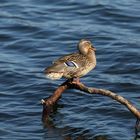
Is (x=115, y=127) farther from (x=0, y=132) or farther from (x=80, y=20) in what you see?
(x=80, y=20)

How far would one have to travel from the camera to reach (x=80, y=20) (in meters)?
23.8

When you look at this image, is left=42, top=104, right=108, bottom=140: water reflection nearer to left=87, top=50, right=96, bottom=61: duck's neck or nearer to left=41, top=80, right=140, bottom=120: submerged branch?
left=41, top=80, right=140, bottom=120: submerged branch

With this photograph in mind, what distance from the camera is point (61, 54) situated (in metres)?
20.8

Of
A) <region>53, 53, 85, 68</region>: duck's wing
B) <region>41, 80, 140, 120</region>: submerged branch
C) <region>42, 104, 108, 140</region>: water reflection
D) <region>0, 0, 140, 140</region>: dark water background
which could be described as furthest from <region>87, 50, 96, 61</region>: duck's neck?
<region>0, 0, 140, 140</region>: dark water background

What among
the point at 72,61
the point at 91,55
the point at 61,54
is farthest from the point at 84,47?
the point at 61,54

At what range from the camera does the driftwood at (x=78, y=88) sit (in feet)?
45.1

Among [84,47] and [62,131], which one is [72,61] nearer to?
[84,47]

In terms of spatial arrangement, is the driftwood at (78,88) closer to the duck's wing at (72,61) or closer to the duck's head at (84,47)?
the duck's wing at (72,61)

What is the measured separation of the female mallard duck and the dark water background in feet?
4.58

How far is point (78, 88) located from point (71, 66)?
0.63 meters

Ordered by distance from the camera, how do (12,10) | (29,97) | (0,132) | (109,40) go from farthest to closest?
(12,10) → (109,40) → (29,97) → (0,132)

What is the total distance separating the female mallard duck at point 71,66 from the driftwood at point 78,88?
21 centimetres

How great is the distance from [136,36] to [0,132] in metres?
7.74

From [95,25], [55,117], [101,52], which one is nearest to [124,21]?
[95,25]
